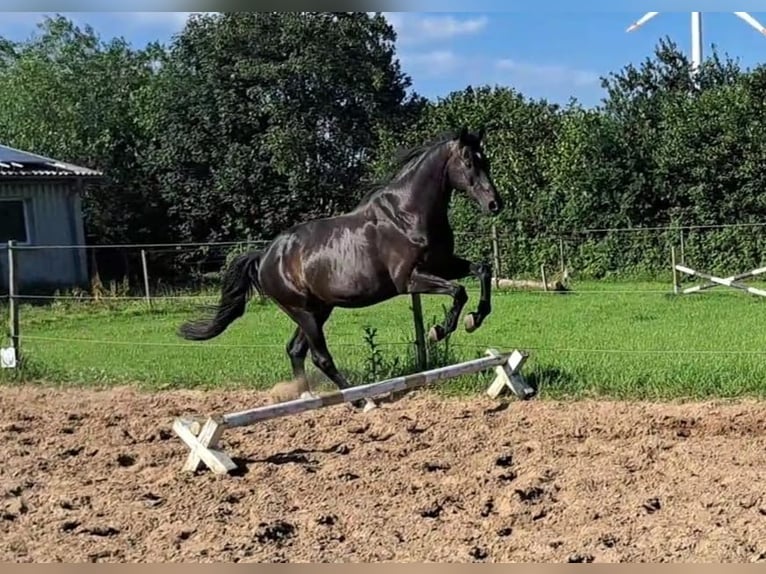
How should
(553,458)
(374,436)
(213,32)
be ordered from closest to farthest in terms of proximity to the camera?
(553,458) < (374,436) < (213,32)

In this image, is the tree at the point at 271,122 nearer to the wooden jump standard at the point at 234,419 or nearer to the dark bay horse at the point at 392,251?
the dark bay horse at the point at 392,251

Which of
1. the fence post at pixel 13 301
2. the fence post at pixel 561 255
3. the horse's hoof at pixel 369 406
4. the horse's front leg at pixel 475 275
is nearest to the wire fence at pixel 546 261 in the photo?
the fence post at pixel 561 255

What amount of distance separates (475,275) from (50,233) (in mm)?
15404

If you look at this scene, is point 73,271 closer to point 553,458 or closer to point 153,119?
point 153,119

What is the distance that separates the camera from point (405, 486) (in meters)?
4.83

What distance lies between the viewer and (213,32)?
25766 millimetres

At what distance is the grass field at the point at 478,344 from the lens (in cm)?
757

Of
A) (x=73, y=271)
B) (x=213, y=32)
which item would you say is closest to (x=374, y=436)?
(x=73, y=271)

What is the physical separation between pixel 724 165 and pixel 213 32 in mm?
13867

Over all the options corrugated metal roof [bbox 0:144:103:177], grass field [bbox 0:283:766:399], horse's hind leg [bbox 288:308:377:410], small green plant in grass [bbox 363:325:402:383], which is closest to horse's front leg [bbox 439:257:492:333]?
horse's hind leg [bbox 288:308:377:410]

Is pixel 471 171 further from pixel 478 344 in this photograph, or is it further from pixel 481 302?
pixel 478 344

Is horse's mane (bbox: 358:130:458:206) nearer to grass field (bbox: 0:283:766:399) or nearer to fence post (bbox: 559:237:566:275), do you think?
grass field (bbox: 0:283:766:399)

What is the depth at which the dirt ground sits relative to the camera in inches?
152

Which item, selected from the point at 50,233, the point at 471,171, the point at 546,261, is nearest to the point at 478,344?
the point at 471,171
